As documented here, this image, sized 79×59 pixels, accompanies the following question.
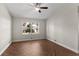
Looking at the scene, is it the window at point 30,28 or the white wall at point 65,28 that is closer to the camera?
the window at point 30,28

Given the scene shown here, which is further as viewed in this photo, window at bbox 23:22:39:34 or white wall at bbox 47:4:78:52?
white wall at bbox 47:4:78:52

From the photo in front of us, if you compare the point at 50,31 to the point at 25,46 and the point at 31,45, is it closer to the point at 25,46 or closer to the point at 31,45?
the point at 31,45

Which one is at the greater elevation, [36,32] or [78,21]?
[78,21]

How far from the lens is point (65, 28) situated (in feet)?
9.46

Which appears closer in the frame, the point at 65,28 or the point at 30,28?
the point at 30,28

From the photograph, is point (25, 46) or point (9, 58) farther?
point (25, 46)

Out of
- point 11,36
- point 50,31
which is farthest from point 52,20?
point 11,36

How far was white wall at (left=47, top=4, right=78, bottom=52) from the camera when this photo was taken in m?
2.53

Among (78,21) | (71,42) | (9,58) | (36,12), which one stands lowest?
(71,42)

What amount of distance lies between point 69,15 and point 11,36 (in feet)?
7.95

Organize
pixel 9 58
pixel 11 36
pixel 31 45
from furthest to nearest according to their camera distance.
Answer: pixel 11 36
pixel 31 45
pixel 9 58

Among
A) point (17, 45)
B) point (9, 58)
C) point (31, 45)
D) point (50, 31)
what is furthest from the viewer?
point (17, 45)

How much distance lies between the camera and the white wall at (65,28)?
2.53 meters

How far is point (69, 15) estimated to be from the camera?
3.01m
